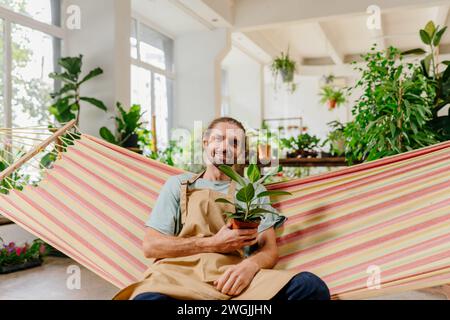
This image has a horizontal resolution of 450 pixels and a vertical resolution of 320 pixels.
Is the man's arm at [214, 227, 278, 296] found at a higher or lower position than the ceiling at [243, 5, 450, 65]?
lower

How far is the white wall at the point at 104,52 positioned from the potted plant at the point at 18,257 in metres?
1.28

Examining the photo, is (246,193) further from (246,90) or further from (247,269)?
(246,90)

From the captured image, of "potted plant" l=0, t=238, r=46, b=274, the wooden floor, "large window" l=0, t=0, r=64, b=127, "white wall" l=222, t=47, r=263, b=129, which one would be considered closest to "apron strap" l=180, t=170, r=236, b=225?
the wooden floor

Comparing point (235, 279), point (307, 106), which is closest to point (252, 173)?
point (235, 279)

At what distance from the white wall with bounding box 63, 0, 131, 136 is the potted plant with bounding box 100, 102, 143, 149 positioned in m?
0.12

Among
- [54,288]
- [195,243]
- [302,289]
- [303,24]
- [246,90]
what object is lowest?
[54,288]

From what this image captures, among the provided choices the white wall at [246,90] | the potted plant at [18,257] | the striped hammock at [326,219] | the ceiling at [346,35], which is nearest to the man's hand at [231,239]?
the striped hammock at [326,219]

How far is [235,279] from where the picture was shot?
130 cm

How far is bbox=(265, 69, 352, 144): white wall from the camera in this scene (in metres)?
10.5

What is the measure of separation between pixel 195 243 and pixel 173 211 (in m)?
0.17

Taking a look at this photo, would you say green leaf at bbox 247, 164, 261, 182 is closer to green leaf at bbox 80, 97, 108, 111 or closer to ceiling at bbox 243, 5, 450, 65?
green leaf at bbox 80, 97, 108, 111

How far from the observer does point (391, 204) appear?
A: 169cm

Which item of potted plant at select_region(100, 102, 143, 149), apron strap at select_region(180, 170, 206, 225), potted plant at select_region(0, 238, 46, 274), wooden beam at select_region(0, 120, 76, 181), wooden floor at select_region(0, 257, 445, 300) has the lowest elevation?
wooden floor at select_region(0, 257, 445, 300)

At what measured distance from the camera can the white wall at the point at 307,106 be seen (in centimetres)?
1053
